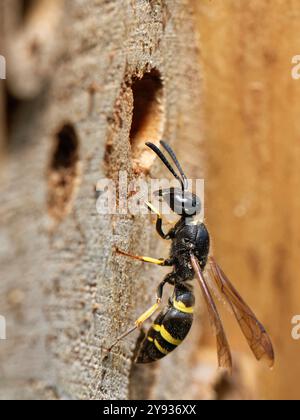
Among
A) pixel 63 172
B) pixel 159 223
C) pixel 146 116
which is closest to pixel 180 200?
pixel 159 223

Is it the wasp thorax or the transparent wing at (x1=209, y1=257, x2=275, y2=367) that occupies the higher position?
the wasp thorax

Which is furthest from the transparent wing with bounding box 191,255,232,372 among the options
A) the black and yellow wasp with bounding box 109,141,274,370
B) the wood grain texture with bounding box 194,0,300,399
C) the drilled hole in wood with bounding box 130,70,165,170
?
the wood grain texture with bounding box 194,0,300,399

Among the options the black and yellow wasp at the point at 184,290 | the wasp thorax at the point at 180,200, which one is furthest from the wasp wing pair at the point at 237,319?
the wasp thorax at the point at 180,200

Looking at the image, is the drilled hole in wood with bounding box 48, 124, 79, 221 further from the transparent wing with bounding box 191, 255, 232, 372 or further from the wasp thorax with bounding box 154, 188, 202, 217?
the transparent wing with bounding box 191, 255, 232, 372

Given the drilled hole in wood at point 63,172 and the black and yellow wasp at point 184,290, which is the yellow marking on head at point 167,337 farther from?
the drilled hole in wood at point 63,172

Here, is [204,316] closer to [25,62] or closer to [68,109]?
[68,109]

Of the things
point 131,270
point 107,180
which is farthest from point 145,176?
point 131,270

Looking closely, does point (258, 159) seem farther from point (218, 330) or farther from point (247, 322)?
point (218, 330)
